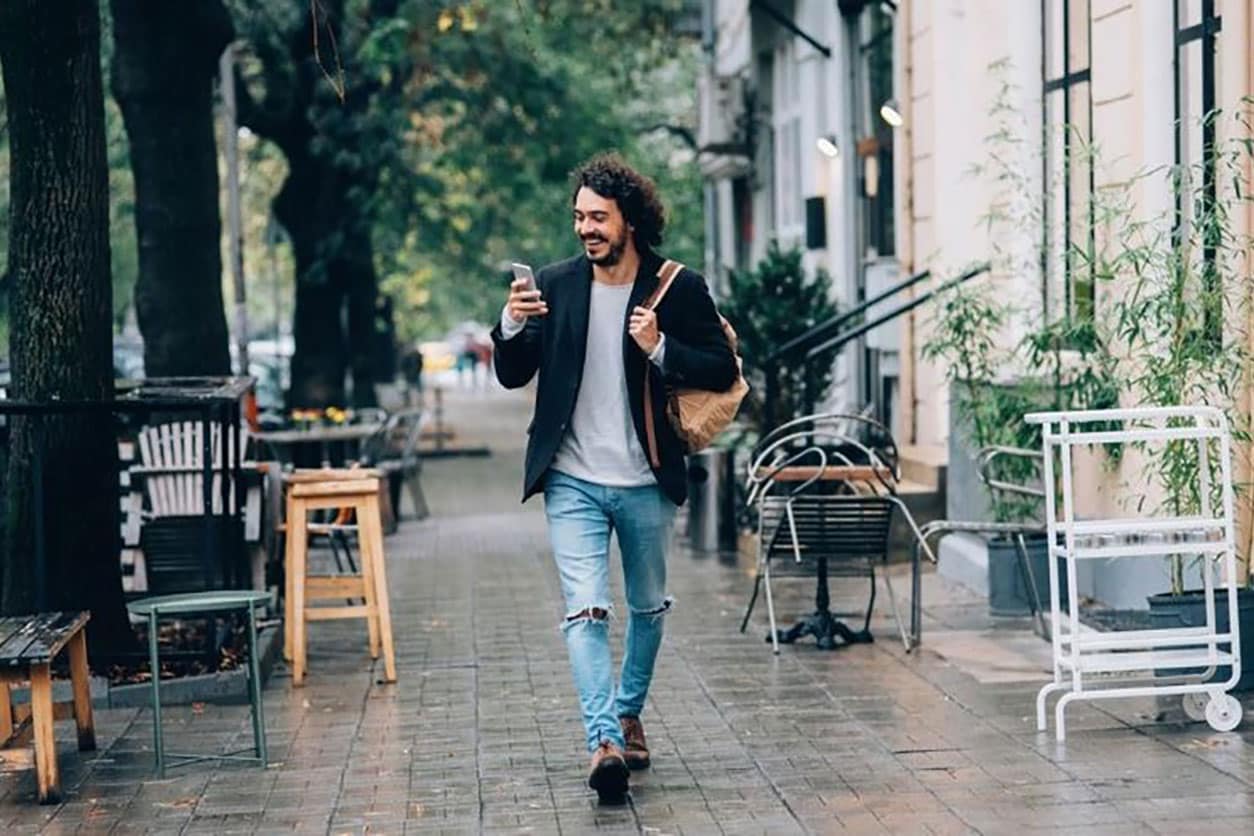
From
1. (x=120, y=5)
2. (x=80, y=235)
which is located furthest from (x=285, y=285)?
(x=80, y=235)

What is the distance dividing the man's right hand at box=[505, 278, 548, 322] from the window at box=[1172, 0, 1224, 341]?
123 inches

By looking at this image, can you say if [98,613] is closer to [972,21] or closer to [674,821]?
[674,821]

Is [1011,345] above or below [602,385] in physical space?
above

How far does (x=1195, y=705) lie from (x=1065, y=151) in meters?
4.36

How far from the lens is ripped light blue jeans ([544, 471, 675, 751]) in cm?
763

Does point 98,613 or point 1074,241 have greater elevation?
point 1074,241

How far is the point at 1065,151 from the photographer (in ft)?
39.8

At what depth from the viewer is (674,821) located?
7.29 m

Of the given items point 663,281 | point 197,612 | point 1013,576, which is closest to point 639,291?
point 663,281

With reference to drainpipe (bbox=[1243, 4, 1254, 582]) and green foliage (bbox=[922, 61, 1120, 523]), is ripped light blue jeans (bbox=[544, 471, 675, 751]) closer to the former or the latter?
drainpipe (bbox=[1243, 4, 1254, 582])

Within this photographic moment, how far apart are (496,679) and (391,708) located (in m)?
0.82

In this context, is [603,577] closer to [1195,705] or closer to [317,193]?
[1195,705]

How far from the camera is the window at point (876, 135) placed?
17.7 meters

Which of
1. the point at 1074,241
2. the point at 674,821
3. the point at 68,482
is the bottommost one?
the point at 674,821
